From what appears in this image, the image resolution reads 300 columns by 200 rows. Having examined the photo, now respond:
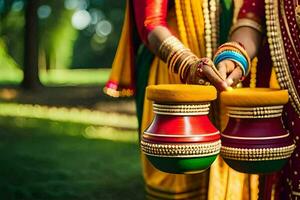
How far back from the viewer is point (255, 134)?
60.9 inches

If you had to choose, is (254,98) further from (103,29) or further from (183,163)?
(103,29)

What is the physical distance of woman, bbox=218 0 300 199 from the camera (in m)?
1.82

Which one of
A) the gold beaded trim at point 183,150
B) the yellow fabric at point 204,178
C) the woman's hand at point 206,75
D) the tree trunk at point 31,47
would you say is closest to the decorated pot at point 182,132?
the gold beaded trim at point 183,150

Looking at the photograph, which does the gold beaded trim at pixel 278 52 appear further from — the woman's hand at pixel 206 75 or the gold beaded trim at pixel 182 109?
the gold beaded trim at pixel 182 109

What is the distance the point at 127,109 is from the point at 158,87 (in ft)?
30.4

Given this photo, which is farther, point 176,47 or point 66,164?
point 66,164

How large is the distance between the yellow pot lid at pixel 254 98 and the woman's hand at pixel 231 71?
0.55 feet

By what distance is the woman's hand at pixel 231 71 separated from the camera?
1711mm

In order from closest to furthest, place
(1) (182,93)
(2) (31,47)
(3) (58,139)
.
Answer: (1) (182,93)
(3) (58,139)
(2) (31,47)

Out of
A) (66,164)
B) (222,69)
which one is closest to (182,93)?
(222,69)

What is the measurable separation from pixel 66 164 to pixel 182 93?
166 inches

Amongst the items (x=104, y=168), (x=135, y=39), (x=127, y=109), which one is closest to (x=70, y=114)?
(x=127, y=109)

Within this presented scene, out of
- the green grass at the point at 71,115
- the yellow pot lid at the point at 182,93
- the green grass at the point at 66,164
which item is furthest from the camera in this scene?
the green grass at the point at 71,115

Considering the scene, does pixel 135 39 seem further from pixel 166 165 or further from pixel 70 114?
pixel 70 114
